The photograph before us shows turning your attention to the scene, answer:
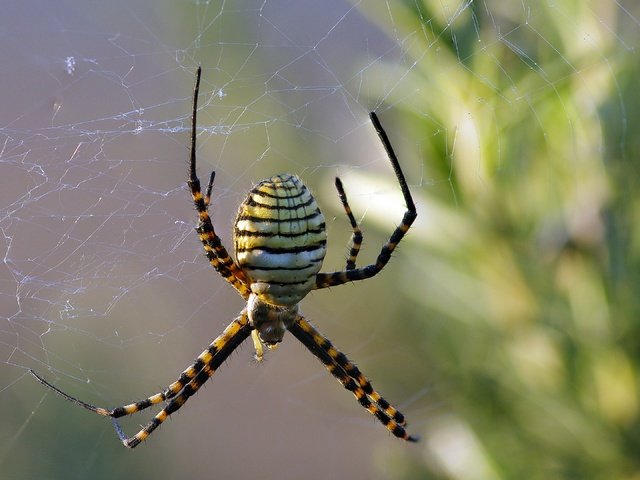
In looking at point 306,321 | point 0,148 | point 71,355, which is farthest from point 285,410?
point 0,148

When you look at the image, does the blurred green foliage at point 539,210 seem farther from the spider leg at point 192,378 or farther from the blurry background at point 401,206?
the spider leg at point 192,378

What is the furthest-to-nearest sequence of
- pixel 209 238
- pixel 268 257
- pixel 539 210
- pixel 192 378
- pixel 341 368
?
1. pixel 341 368
2. pixel 192 378
3. pixel 209 238
4. pixel 268 257
5. pixel 539 210

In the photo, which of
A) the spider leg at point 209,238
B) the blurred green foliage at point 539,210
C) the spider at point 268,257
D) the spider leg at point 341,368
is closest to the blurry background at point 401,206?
the blurred green foliage at point 539,210

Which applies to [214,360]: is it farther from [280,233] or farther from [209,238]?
[280,233]

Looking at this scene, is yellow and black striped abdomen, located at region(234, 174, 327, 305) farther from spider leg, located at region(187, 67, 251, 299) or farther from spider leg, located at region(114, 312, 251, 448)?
spider leg, located at region(114, 312, 251, 448)

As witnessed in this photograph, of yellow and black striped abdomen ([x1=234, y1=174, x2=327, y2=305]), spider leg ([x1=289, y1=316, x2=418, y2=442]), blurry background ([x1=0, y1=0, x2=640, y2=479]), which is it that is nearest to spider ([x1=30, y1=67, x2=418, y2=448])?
yellow and black striped abdomen ([x1=234, y1=174, x2=327, y2=305])

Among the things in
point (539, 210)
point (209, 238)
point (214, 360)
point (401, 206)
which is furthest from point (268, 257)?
point (214, 360)
